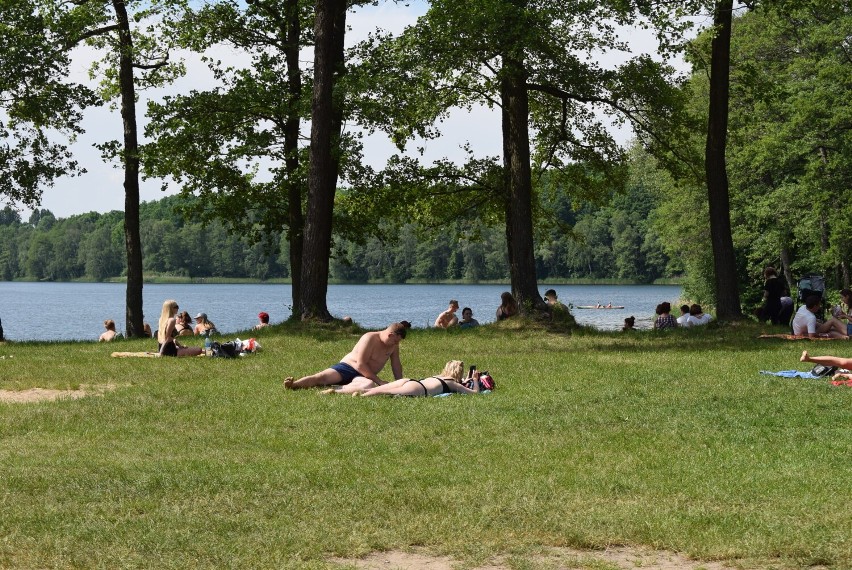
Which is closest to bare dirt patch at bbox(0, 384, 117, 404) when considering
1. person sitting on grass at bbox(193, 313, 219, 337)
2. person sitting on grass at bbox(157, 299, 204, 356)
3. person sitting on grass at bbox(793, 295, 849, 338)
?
person sitting on grass at bbox(157, 299, 204, 356)

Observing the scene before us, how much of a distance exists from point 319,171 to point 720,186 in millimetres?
8402

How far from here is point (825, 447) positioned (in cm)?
958

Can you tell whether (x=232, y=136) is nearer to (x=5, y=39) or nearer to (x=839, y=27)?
(x=5, y=39)

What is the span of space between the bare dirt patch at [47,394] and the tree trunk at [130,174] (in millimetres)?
12236

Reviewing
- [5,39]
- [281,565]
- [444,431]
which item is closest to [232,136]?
[5,39]

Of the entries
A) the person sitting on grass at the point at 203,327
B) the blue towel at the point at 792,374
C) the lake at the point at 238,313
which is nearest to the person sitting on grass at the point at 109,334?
the person sitting on grass at the point at 203,327

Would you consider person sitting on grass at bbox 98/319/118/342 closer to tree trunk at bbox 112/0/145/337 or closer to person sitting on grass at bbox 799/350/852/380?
tree trunk at bbox 112/0/145/337

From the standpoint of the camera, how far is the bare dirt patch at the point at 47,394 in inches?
525

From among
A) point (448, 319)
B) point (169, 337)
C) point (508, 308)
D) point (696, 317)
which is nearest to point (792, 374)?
point (169, 337)

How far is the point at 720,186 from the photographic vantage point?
23281 mm

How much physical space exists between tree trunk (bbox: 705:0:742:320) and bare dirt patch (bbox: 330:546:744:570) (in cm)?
1728

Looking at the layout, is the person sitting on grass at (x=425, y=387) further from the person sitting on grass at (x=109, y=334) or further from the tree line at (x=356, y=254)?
the tree line at (x=356, y=254)

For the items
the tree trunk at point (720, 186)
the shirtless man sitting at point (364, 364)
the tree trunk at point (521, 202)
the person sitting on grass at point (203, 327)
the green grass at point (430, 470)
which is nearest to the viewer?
the green grass at point (430, 470)

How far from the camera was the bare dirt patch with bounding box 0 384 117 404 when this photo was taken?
13.3 metres
